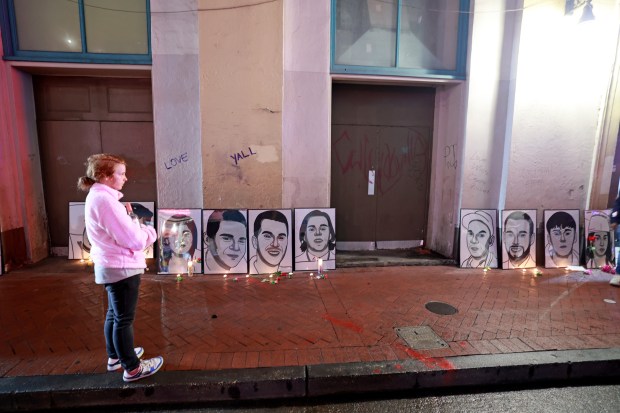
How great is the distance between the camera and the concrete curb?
3109mm

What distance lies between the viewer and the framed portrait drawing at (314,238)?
6.04 metres

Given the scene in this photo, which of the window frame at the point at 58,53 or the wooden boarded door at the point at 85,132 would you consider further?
the wooden boarded door at the point at 85,132

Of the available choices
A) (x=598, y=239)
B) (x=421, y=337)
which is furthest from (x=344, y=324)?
(x=598, y=239)

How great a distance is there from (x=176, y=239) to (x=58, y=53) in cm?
360

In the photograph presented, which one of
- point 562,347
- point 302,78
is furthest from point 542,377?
point 302,78

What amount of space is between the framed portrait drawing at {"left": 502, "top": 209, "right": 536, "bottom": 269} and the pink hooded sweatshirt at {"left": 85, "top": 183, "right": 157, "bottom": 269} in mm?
5855

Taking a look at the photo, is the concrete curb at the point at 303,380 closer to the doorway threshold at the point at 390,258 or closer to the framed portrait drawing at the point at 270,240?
the framed portrait drawing at the point at 270,240

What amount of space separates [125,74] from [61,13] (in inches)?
51.4

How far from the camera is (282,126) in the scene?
5.94m

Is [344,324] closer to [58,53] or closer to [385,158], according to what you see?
[385,158]

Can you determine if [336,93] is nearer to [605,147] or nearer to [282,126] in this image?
[282,126]

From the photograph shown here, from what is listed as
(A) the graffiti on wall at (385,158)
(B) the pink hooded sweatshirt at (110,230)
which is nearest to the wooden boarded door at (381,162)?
(A) the graffiti on wall at (385,158)

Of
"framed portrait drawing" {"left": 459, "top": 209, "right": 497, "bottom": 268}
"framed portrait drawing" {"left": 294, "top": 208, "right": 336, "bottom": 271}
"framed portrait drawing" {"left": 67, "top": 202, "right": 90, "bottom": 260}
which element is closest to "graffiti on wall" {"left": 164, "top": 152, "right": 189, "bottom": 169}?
"framed portrait drawing" {"left": 67, "top": 202, "right": 90, "bottom": 260}

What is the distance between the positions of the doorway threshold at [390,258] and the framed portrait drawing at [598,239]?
236 cm
